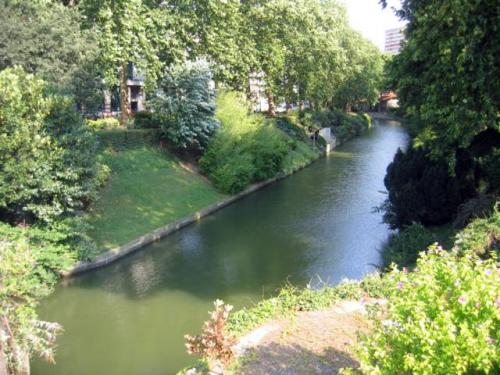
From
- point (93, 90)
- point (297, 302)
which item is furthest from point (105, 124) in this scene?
point (297, 302)

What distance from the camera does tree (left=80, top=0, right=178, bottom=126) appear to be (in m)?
23.0

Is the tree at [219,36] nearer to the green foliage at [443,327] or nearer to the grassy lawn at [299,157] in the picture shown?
the grassy lawn at [299,157]

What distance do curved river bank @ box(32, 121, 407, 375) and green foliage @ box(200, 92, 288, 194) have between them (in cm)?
151

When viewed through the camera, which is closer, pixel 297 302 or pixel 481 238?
pixel 297 302

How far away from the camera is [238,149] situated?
25.7 m

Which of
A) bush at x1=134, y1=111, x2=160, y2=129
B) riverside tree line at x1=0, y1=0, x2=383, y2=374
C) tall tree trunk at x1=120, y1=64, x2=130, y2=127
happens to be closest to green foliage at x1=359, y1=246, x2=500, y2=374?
riverside tree line at x1=0, y1=0, x2=383, y2=374

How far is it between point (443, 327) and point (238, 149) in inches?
856

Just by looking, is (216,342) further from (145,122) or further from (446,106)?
(145,122)

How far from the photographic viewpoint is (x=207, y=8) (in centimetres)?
Answer: 2736

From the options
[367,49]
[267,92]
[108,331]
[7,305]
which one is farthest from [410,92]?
[367,49]

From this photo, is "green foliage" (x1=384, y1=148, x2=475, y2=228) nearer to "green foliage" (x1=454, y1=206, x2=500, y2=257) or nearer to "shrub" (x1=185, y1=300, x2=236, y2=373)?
"green foliage" (x1=454, y1=206, x2=500, y2=257)

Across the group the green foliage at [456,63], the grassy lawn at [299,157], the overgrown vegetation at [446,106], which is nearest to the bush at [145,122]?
the grassy lawn at [299,157]

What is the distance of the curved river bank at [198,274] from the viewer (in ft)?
36.6

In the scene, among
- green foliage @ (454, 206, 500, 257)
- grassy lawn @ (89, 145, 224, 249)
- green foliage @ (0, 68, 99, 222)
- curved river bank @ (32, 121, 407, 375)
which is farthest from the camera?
grassy lawn @ (89, 145, 224, 249)
